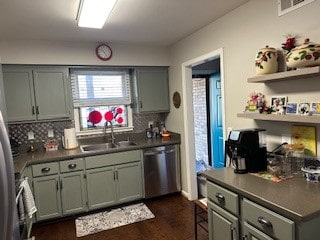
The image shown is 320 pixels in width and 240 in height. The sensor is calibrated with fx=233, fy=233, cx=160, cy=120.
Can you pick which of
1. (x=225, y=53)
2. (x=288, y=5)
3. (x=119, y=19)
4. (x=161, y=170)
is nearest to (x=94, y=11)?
(x=119, y=19)

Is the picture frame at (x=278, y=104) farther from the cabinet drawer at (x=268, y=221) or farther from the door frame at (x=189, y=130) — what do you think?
the door frame at (x=189, y=130)

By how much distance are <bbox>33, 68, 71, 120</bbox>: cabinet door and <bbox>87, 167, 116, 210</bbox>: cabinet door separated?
3.06 ft

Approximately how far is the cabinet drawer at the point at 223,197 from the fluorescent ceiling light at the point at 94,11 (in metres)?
1.78

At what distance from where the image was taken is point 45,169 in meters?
2.90

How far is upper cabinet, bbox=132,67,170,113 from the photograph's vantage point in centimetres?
375

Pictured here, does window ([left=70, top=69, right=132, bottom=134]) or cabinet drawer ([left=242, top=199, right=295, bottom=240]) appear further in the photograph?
window ([left=70, top=69, right=132, bottom=134])

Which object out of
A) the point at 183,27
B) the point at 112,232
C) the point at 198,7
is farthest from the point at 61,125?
the point at 198,7

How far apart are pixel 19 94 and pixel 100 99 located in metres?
1.13

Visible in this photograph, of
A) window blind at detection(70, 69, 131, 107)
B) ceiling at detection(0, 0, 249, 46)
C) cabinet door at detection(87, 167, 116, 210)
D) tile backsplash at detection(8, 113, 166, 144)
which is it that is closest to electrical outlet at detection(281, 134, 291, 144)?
ceiling at detection(0, 0, 249, 46)

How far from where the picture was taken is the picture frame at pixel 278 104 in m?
1.90

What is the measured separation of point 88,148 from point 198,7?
2.46 meters

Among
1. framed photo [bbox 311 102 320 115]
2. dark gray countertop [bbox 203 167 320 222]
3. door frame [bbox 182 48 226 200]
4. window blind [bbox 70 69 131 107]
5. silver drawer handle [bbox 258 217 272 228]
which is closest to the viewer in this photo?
dark gray countertop [bbox 203 167 320 222]

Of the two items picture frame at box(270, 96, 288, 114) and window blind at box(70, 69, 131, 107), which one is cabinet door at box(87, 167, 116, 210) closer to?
window blind at box(70, 69, 131, 107)

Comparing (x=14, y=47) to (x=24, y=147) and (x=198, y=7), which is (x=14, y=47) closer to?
(x=24, y=147)
